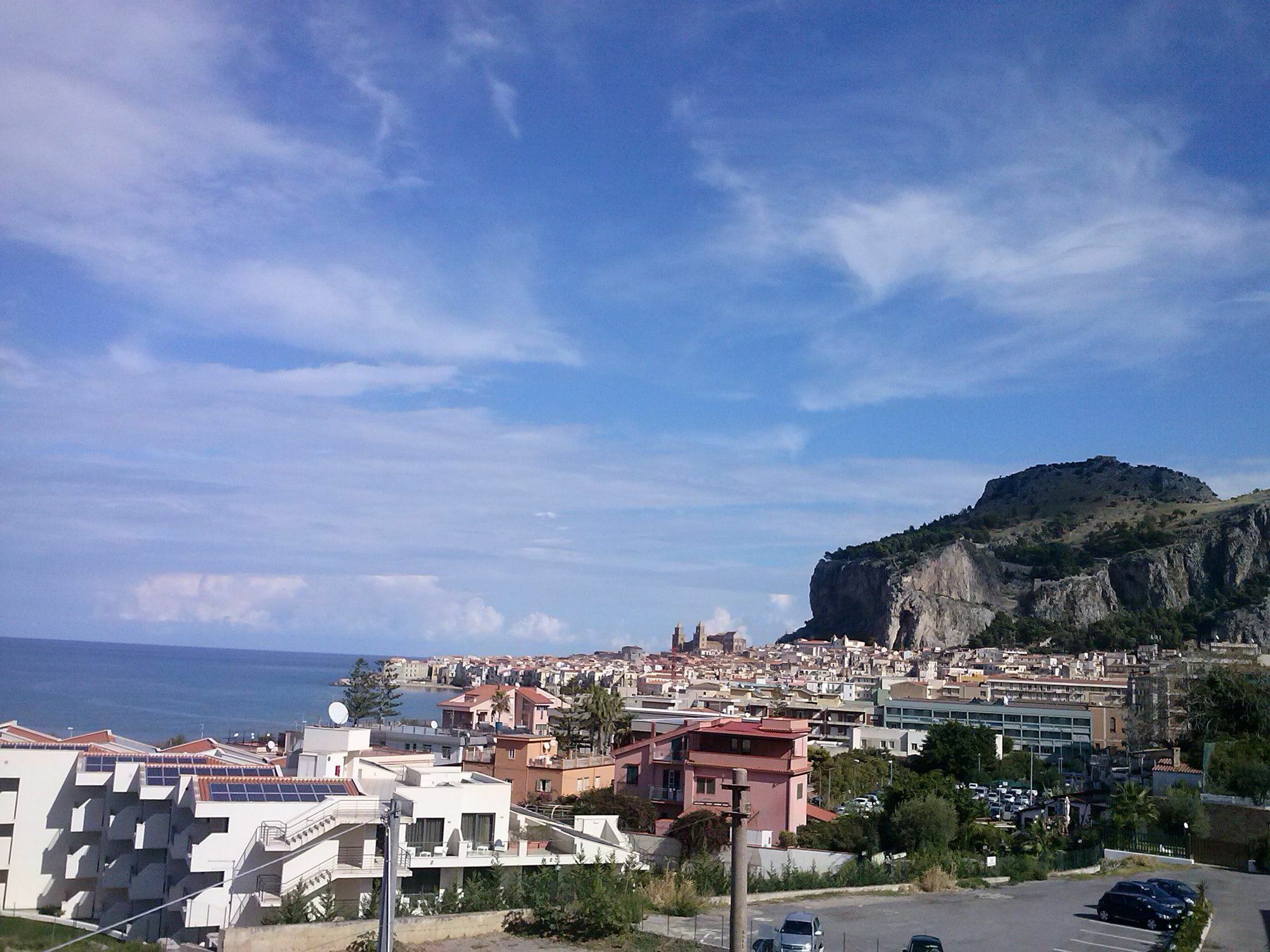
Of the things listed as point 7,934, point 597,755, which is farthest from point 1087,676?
point 7,934

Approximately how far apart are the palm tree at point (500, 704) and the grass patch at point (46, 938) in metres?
41.4

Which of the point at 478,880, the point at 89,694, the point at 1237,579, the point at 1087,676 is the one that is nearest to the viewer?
the point at 478,880

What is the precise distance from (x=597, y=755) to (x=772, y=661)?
108m

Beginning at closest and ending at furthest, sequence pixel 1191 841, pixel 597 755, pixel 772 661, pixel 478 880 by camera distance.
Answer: pixel 478 880 → pixel 1191 841 → pixel 597 755 → pixel 772 661

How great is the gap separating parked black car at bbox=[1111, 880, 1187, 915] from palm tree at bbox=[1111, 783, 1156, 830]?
36.9ft

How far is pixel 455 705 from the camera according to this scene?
2822 inches

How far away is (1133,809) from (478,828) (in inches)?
831

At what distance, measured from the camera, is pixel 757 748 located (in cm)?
3872

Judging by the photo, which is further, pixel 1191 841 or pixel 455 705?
pixel 455 705

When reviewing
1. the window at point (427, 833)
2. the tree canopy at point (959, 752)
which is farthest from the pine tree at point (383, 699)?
the window at point (427, 833)

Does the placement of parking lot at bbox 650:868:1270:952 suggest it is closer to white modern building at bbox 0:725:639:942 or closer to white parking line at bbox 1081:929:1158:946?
white parking line at bbox 1081:929:1158:946

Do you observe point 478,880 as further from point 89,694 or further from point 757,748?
point 89,694

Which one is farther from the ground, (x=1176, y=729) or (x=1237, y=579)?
(x=1237, y=579)

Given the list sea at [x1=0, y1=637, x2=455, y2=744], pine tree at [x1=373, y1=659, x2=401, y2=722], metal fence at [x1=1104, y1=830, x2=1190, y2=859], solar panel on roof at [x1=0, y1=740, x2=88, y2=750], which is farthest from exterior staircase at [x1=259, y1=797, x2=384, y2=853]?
pine tree at [x1=373, y1=659, x2=401, y2=722]
